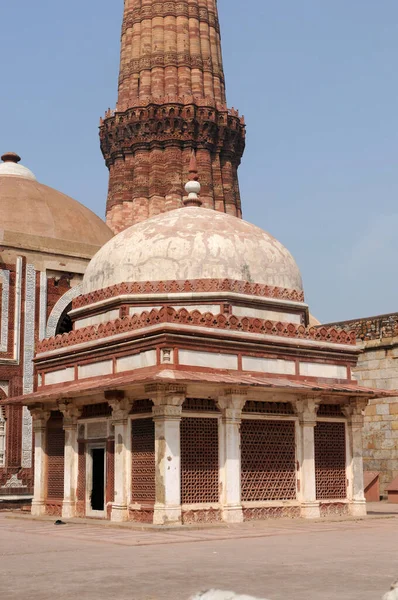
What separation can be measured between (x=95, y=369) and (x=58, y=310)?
6.58 m

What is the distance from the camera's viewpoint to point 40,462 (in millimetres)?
18484

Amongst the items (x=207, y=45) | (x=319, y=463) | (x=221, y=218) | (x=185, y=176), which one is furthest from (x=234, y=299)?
(x=207, y=45)

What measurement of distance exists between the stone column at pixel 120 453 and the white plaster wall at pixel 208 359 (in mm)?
1421

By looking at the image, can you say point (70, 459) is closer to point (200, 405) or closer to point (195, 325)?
point (200, 405)

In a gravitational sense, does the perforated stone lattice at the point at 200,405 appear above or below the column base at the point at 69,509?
above

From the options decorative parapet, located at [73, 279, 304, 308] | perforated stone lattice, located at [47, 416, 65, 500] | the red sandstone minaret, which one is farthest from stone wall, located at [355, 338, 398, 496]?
the red sandstone minaret

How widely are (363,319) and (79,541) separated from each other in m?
14.8

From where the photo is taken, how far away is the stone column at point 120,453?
1570 cm

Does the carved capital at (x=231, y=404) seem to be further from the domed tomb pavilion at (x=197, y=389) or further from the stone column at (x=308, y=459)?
the stone column at (x=308, y=459)

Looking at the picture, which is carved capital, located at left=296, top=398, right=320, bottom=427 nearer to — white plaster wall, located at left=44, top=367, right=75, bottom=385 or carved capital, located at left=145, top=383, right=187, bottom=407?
carved capital, located at left=145, top=383, right=187, bottom=407

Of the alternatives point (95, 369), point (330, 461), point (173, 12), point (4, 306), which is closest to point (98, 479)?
point (95, 369)

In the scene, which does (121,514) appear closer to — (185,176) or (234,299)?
(234,299)

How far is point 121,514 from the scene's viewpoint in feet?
51.3

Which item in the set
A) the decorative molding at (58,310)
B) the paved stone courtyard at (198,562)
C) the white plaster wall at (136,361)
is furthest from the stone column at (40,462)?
the decorative molding at (58,310)
